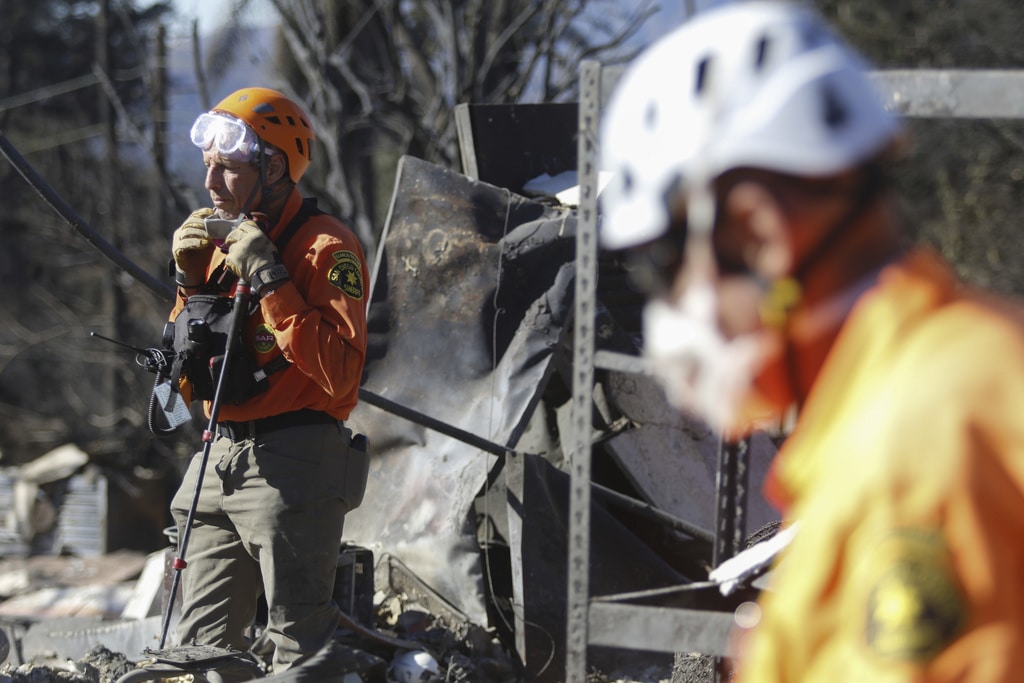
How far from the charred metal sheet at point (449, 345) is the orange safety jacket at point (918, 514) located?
4.23 metres

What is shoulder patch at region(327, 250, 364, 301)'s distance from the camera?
380cm

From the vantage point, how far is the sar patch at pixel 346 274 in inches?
150

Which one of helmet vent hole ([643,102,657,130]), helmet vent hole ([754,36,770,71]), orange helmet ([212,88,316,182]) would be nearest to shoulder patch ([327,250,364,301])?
orange helmet ([212,88,316,182])

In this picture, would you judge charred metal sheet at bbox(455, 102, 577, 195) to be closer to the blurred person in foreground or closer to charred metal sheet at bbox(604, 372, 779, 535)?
charred metal sheet at bbox(604, 372, 779, 535)

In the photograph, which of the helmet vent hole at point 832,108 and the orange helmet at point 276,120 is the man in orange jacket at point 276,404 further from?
the helmet vent hole at point 832,108

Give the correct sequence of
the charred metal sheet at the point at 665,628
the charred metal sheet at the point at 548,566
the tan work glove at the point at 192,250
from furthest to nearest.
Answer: the charred metal sheet at the point at 548,566 → the tan work glove at the point at 192,250 → the charred metal sheet at the point at 665,628

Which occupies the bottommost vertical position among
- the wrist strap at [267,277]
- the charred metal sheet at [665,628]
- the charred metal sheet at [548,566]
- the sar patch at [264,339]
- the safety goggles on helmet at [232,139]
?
the charred metal sheet at [548,566]

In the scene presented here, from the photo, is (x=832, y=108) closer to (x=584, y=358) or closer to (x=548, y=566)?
(x=584, y=358)

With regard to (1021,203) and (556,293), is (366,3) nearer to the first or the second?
(556,293)

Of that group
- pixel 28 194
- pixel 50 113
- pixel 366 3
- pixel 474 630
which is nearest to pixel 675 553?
pixel 474 630

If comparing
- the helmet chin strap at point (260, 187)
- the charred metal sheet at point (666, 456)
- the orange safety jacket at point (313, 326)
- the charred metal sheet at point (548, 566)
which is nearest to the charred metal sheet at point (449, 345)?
the charred metal sheet at point (548, 566)

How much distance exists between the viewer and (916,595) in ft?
A: 3.88

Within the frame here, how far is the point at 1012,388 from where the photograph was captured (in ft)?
3.94

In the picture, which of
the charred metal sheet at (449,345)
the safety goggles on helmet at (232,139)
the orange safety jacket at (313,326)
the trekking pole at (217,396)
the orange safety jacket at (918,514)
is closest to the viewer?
the orange safety jacket at (918,514)
